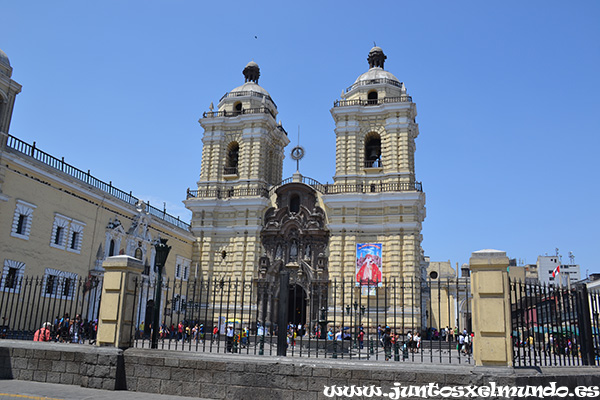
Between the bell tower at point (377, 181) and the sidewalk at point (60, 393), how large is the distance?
69.4ft

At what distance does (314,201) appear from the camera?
32219 millimetres

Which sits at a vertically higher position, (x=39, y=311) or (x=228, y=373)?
(x=39, y=311)

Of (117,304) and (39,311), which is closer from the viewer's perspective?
(117,304)

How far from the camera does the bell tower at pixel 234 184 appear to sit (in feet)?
107

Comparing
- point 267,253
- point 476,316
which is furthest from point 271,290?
point 476,316

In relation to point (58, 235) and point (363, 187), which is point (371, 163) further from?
point (58, 235)

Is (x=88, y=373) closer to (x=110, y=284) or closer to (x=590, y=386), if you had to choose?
(x=110, y=284)

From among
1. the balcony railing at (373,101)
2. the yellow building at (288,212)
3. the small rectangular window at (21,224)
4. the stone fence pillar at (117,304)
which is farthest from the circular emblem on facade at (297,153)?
the stone fence pillar at (117,304)

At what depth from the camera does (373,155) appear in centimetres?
3312

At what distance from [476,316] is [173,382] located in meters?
5.67

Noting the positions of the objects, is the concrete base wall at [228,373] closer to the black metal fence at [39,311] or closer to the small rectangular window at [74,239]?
the black metal fence at [39,311]

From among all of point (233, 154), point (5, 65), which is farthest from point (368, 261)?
point (5, 65)

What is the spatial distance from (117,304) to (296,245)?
2223cm

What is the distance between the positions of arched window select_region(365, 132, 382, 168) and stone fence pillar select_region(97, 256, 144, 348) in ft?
79.9
